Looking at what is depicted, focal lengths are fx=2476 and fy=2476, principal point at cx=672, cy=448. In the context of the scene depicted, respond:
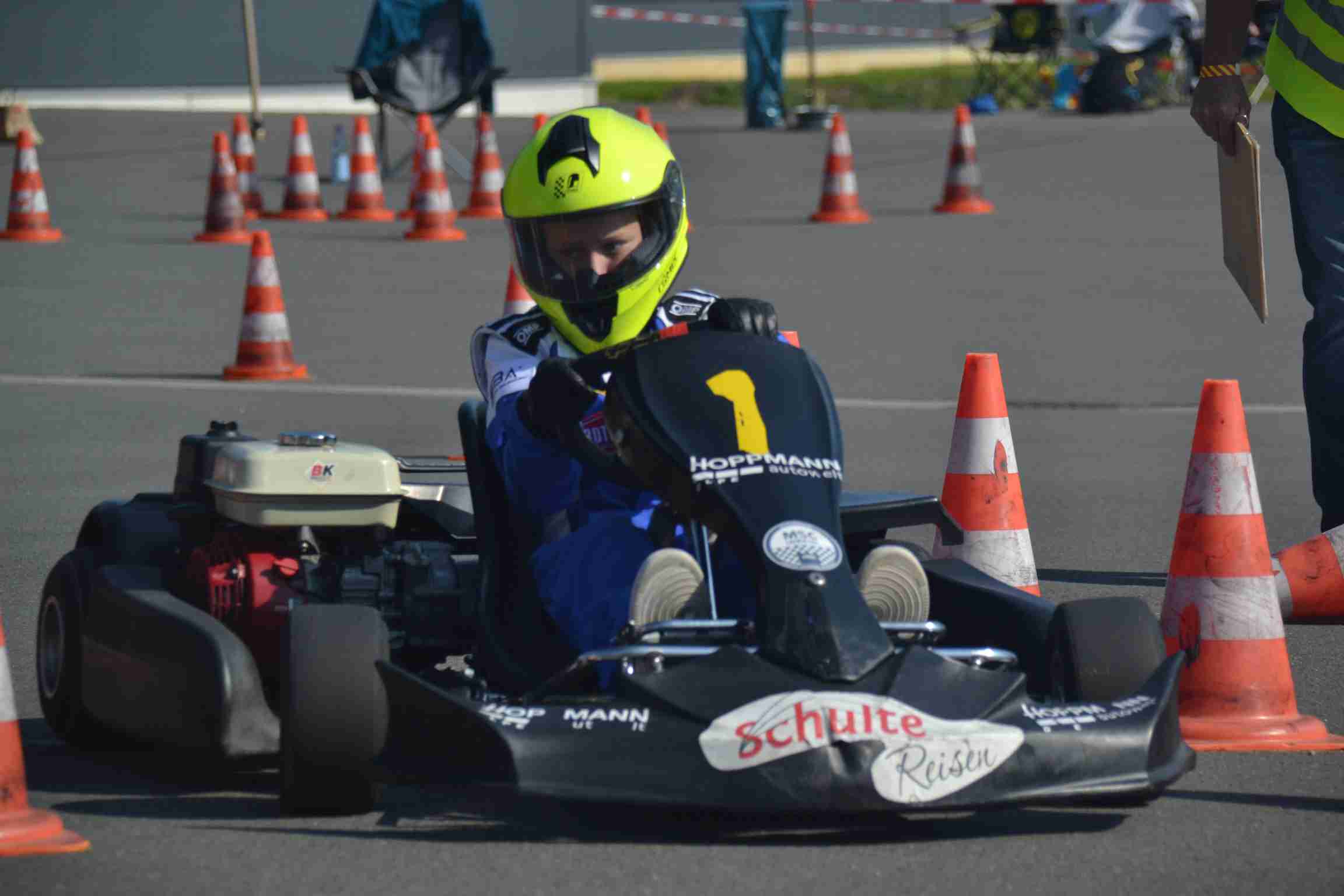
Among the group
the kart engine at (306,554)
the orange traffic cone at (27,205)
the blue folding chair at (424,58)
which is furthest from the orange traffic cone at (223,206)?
the kart engine at (306,554)

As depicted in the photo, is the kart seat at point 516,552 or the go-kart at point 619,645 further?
the kart seat at point 516,552

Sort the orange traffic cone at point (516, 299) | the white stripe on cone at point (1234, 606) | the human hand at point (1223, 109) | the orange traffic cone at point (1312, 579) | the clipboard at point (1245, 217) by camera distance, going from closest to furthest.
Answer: the white stripe on cone at point (1234, 606) < the orange traffic cone at point (1312, 579) < the clipboard at point (1245, 217) < the human hand at point (1223, 109) < the orange traffic cone at point (516, 299)

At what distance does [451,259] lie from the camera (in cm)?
1476

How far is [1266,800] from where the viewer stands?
438 cm

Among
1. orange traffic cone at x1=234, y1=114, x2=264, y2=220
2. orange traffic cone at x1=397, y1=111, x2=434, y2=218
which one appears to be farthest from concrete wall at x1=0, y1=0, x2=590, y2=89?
orange traffic cone at x1=397, y1=111, x2=434, y2=218

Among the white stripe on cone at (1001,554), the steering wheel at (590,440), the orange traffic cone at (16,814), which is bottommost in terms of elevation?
the orange traffic cone at (16,814)

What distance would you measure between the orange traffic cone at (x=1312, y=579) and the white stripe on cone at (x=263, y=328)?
5.47 m

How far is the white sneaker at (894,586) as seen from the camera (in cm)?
420

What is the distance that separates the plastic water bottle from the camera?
19812 mm

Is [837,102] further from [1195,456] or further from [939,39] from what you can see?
[1195,456]

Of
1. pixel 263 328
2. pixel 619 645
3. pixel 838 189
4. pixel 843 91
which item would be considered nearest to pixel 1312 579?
pixel 619 645

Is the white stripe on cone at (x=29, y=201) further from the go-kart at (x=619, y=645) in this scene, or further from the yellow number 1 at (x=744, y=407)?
the yellow number 1 at (x=744, y=407)

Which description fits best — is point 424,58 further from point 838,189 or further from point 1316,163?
point 1316,163

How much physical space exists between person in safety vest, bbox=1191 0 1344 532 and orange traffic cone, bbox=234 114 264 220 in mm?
11662
